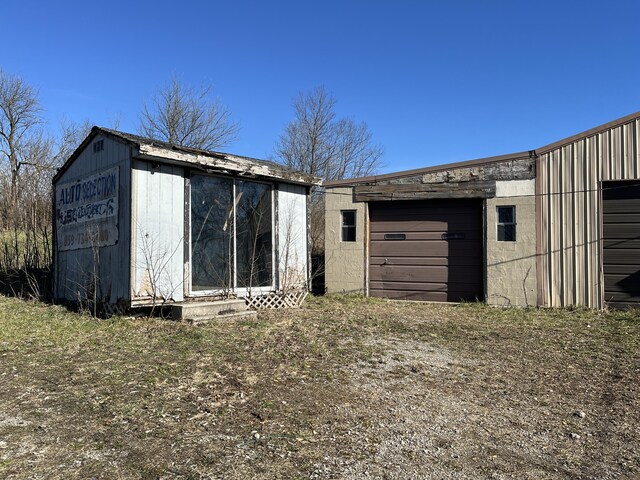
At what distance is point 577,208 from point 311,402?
8.24 meters

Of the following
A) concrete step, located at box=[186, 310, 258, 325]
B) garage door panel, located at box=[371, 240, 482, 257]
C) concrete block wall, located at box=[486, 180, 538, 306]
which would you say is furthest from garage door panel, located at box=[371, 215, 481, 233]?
concrete step, located at box=[186, 310, 258, 325]

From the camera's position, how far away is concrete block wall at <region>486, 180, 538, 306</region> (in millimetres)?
10078

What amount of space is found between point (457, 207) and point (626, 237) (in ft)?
11.4

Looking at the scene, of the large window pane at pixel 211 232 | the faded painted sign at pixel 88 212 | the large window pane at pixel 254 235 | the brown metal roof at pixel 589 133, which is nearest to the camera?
the faded painted sign at pixel 88 212

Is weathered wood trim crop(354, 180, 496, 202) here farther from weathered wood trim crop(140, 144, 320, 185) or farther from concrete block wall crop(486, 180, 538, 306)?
weathered wood trim crop(140, 144, 320, 185)

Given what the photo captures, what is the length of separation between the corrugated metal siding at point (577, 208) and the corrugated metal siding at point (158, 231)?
755 centimetres

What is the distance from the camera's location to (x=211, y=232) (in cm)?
844

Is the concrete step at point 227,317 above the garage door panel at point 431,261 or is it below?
below

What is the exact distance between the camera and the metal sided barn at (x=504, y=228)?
9594 mm

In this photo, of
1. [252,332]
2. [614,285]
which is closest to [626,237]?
A: [614,285]

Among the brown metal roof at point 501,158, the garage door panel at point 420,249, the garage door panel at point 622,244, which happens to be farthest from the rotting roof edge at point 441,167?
the garage door panel at point 622,244

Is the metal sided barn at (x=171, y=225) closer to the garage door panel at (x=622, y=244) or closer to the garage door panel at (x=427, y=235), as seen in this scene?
the garage door panel at (x=427, y=235)

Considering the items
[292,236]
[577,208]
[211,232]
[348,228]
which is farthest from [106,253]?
[577,208]

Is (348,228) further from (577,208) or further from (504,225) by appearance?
(577,208)
